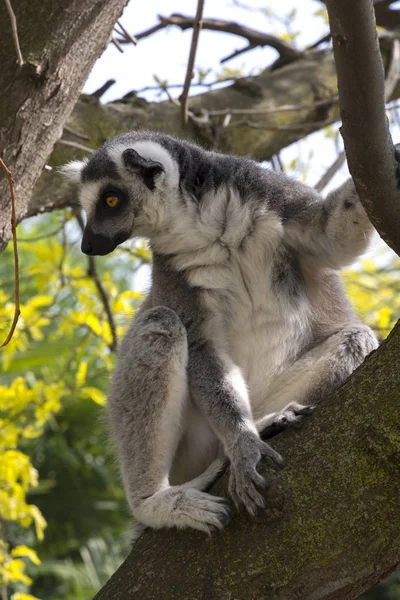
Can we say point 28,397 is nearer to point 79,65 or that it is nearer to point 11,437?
point 11,437

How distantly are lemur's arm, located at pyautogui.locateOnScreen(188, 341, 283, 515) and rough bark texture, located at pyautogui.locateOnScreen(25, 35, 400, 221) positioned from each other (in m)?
1.98

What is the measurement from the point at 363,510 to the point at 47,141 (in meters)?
2.69

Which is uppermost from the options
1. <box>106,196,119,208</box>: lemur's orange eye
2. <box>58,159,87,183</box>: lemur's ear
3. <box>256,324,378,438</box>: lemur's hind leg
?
<box>58,159,87,183</box>: lemur's ear

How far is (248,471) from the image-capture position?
127 inches

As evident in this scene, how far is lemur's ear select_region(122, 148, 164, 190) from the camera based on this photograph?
447cm

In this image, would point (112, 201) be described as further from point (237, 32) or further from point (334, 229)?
point (237, 32)

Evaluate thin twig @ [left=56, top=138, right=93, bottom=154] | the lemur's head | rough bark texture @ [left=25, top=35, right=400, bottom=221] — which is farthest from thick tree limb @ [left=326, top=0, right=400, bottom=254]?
rough bark texture @ [left=25, top=35, right=400, bottom=221]

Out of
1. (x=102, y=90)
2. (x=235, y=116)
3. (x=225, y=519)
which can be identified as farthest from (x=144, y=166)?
(x=235, y=116)

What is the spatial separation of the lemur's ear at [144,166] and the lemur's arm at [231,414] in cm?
110

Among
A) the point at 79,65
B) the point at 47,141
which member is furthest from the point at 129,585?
the point at 79,65

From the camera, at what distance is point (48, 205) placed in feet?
17.9

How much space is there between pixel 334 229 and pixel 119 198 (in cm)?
141

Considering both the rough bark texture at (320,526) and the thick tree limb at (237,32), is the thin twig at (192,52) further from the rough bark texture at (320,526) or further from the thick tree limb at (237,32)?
the rough bark texture at (320,526)

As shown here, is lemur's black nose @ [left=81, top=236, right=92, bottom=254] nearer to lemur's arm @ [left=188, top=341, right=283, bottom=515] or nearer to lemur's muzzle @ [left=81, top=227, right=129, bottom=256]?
lemur's muzzle @ [left=81, top=227, right=129, bottom=256]
